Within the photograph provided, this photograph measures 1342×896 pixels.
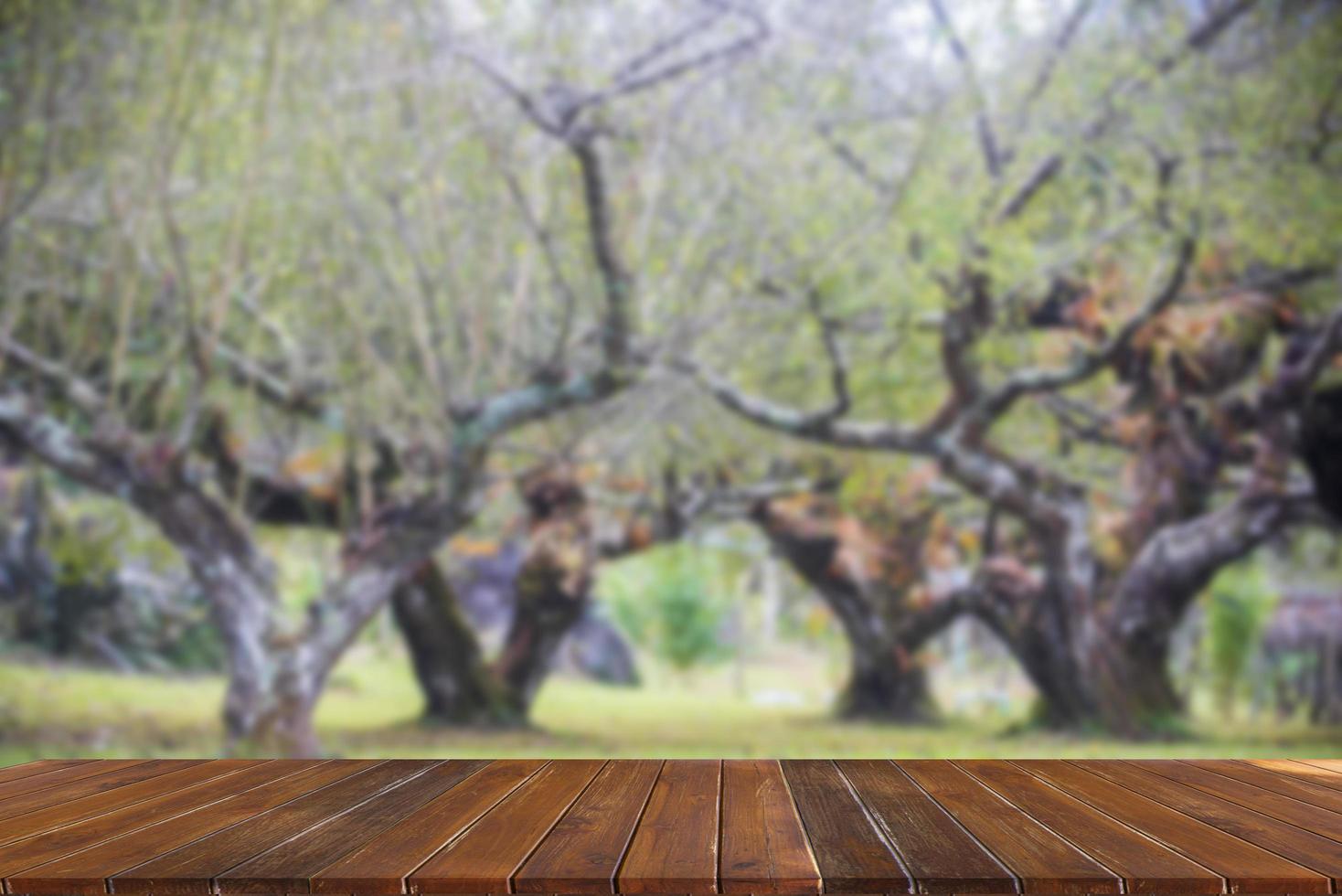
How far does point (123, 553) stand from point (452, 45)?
2.53m

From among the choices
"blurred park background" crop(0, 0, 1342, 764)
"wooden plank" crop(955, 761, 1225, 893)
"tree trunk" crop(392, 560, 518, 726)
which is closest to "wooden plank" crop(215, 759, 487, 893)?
"wooden plank" crop(955, 761, 1225, 893)

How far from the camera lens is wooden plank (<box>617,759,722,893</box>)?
1.09 metres

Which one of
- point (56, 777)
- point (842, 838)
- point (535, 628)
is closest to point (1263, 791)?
point (842, 838)

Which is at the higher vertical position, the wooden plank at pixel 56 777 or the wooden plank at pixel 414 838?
the wooden plank at pixel 414 838

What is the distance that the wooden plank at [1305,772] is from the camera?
5.49 ft

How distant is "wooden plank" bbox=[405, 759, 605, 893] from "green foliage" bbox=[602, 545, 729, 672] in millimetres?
4337

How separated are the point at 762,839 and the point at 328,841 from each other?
44 cm

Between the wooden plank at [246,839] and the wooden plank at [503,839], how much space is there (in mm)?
185

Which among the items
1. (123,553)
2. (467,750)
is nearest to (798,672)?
(467,750)

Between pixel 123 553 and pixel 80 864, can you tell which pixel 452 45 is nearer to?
pixel 123 553

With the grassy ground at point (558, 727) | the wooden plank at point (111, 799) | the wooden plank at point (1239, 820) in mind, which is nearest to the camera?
→ the wooden plank at point (1239, 820)

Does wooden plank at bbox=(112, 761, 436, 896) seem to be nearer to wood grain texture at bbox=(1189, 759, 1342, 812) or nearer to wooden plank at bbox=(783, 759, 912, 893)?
wooden plank at bbox=(783, 759, 912, 893)

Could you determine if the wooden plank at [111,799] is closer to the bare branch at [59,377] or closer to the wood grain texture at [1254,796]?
the wood grain texture at [1254,796]

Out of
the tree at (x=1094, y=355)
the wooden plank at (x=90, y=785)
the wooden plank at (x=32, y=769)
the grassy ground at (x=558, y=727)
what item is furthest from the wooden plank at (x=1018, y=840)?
the tree at (x=1094, y=355)
